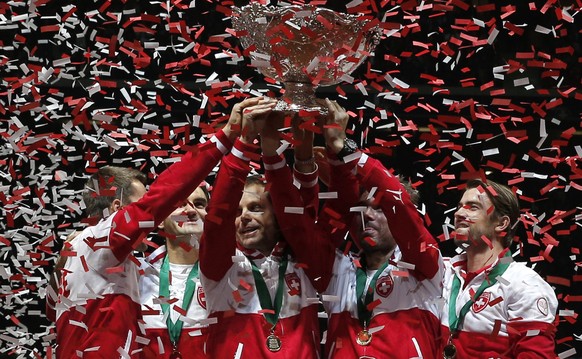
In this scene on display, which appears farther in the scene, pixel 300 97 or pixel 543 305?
pixel 543 305

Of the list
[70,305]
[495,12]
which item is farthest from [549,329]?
[495,12]

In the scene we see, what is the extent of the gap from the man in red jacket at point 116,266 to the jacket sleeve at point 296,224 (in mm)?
192

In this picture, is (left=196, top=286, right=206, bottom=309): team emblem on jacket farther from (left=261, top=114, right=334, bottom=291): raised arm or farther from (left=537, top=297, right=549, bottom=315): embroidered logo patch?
(left=537, top=297, right=549, bottom=315): embroidered logo patch

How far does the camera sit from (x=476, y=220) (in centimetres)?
386

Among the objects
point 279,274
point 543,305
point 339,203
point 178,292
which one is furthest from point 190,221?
point 543,305

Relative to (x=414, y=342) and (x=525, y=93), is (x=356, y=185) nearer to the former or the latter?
(x=414, y=342)

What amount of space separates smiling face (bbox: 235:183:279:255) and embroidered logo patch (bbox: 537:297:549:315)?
3.27ft

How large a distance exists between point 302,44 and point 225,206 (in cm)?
57

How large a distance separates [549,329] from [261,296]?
3.54 ft

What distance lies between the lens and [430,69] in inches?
206

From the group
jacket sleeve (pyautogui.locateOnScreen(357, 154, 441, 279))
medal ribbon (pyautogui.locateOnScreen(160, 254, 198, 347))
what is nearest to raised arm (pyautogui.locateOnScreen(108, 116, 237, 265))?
medal ribbon (pyautogui.locateOnScreen(160, 254, 198, 347))

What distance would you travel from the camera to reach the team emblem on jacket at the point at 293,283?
336 centimetres

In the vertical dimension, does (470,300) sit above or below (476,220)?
below

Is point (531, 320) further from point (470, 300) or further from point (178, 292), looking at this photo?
point (178, 292)
